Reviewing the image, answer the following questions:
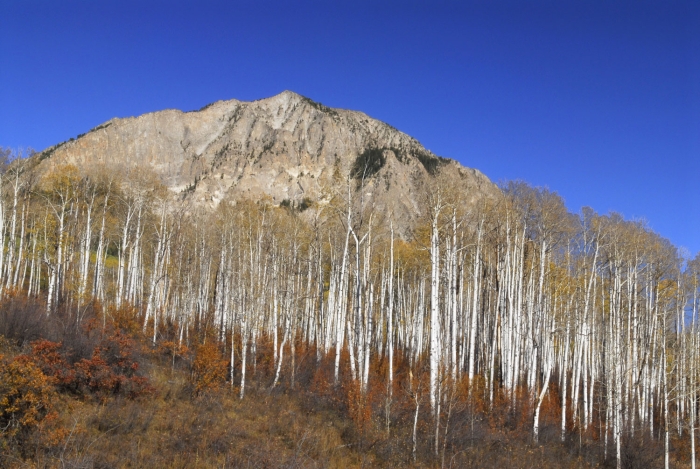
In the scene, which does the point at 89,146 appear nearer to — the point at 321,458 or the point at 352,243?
the point at 352,243

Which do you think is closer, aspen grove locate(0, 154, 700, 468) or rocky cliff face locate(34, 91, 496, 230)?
aspen grove locate(0, 154, 700, 468)

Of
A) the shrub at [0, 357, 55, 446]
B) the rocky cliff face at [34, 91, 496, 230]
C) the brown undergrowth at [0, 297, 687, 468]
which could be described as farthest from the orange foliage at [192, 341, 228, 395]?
the rocky cliff face at [34, 91, 496, 230]

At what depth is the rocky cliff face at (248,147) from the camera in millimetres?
107250

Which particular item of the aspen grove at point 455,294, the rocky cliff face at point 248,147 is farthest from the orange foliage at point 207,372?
the rocky cliff face at point 248,147

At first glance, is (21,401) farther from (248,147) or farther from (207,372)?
(248,147)

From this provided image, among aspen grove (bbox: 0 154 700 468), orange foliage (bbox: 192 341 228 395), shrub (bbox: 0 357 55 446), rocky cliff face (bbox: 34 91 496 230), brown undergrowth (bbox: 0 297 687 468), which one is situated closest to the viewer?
shrub (bbox: 0 357 55 446)

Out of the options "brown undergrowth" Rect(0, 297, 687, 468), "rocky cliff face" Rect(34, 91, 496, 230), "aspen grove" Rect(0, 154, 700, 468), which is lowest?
"brown undergrowth" Rect(0, 297, 687, 468)

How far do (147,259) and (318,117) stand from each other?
324 feet

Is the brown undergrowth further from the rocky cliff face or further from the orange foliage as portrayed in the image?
the rocky cliff face

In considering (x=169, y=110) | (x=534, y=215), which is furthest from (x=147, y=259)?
(x=169, y=110)

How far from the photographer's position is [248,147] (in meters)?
122

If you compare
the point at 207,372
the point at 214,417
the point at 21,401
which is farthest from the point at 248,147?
the point at 21,401

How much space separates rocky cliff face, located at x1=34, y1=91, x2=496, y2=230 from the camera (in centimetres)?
10725

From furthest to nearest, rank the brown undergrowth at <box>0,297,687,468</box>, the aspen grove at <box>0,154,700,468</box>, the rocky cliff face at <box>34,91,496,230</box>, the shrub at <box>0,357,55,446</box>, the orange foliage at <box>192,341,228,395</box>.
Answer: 1. the rocky cliff face at <box>34,91,496,230</box>
2. the aspen grove at <box>0,154,700,468</box>
3. the orange foliage at <box>192,341,228,395</box>
4. the brown undergrowth at <box>0,297,687,468</box>
5. the shrub at <box>0,357,55,446</box>
